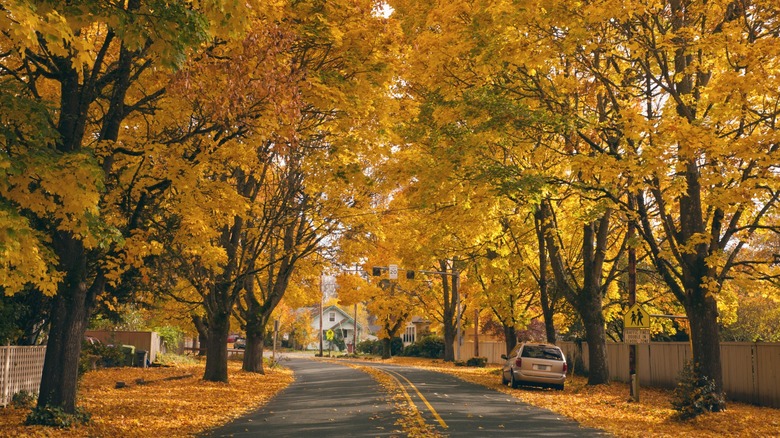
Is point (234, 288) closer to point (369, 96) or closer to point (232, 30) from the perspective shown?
point (369, 96)

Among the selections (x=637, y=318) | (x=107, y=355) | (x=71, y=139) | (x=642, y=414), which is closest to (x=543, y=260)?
(x=637, y=318)

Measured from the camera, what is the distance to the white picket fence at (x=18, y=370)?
1583 cm

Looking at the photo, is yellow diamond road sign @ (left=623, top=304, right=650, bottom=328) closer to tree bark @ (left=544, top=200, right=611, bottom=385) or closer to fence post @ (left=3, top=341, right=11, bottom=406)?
tree bark @ (left=544, top=200, right=611, bottom=385)

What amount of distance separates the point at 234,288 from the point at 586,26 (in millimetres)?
14702

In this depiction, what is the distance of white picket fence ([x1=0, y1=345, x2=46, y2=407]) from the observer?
51.9ft

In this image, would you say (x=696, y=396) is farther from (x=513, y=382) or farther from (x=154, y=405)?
(x=154, y=405)

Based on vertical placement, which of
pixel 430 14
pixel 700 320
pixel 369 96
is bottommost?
pixel 700 320

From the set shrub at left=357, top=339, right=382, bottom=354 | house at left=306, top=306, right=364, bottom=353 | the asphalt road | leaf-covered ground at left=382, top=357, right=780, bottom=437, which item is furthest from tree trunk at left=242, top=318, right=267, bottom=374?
house at left=306, top=306, right=364, bottom=353

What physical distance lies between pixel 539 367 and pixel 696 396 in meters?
8.89

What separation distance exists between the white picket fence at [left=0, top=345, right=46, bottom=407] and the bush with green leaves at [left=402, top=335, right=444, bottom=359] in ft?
153

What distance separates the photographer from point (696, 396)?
53.2ft

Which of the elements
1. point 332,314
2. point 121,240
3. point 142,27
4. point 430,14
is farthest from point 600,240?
point 332,314

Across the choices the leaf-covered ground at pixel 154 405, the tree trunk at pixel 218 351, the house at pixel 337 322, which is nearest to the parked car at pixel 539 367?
the leaf-covered ground at pixel 154 405

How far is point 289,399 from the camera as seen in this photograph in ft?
67.3
